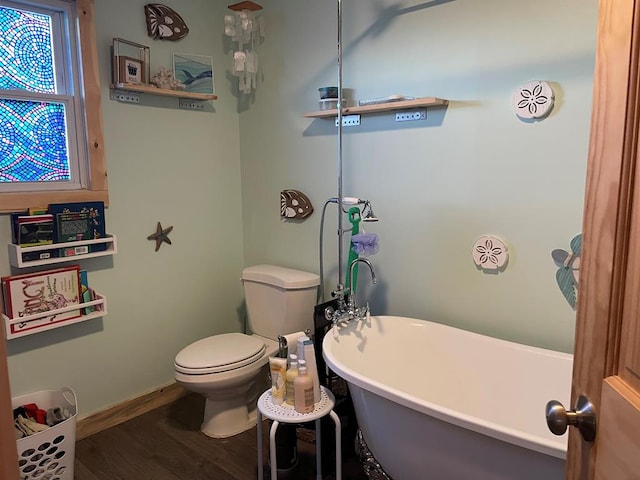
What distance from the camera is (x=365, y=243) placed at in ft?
7.70

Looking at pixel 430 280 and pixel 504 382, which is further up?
pixel 430 280

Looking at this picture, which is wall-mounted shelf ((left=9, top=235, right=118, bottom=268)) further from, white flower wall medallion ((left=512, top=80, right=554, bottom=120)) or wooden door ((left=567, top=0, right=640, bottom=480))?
wooden door ((left=567, top=0, right=640, bottom=480))

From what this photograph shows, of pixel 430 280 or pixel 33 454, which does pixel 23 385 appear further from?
pixel 430 280

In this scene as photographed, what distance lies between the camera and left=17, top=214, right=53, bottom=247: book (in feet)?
7.27

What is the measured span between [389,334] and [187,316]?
1352 millimetres

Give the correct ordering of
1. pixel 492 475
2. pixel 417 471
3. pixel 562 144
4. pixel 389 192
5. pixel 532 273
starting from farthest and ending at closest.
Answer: pixel 389 192 → pixel 532 273 → pixel 562 144 → pixel 417 471 → pixel 492 475

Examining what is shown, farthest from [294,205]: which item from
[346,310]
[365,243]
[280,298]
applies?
[346,310]

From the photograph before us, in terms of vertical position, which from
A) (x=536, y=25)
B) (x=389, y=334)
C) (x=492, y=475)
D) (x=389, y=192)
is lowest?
(x=492, y=475)

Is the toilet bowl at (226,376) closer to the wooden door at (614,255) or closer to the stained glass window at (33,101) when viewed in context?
the stained glass window at (33,101)

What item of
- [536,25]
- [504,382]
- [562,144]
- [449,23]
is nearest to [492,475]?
[504,382]

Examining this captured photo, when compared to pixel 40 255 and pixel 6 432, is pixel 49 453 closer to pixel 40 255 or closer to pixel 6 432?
pixel 40 255

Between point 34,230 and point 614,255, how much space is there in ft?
7.50

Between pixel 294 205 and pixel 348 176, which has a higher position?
pixel 348 176

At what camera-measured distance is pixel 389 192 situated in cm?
255
